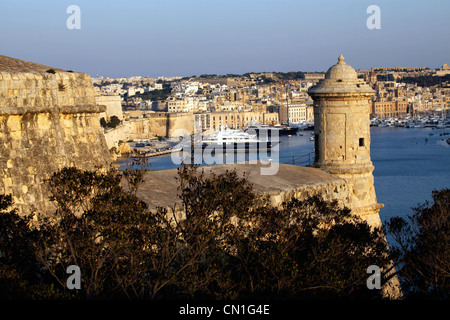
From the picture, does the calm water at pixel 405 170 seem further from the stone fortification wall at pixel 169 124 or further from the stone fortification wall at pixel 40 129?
the stone fortification wall at pixel 169 124

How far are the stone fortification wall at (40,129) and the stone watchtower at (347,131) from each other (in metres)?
3.68

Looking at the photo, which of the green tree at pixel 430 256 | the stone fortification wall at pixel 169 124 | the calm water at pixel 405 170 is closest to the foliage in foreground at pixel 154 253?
the green tree at pixel 430 256

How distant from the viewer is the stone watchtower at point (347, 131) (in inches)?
317

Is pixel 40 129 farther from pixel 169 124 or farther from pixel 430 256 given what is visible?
pixel 169 124

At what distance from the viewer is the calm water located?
74.5ft

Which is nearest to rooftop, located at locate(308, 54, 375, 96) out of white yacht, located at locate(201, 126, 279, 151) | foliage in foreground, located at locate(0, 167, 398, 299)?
foliage in foreground, located at locate(0, 167, 398, 299)

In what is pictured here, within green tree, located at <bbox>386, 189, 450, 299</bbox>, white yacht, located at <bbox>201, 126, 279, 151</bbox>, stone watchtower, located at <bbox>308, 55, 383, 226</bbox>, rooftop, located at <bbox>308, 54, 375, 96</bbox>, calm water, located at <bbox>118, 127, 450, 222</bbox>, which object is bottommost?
calm water, located at <bbox>118, 127, 450, 222</bbox>

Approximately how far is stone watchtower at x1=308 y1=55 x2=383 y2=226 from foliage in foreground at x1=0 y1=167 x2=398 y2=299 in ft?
10.3

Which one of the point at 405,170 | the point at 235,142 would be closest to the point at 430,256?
the point at 405,170

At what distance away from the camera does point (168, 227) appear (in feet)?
15.0

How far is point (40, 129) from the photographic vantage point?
488cm

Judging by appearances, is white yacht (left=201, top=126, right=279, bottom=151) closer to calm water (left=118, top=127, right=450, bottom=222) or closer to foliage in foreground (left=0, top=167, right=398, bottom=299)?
calm water (left=118, top=127, right=450, bottom=222)

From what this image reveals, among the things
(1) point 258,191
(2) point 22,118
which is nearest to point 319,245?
(1) point 258,191

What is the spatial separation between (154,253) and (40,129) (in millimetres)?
1473
